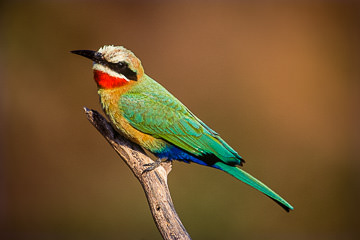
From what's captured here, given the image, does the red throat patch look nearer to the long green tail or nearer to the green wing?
the green wing


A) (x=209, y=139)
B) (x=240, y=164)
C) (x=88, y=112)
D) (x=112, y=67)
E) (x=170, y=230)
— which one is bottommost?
(x=170, y=230)

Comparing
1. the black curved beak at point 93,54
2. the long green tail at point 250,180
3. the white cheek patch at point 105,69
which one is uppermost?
the black curved beak at point 93,54

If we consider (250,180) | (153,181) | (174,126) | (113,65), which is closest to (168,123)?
(174,126)

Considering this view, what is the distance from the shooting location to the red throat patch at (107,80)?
7.89ft

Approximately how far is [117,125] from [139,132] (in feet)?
0.43

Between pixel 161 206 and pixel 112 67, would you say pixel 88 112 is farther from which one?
pixel 161 206

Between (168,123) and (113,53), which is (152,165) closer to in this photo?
(168,123)

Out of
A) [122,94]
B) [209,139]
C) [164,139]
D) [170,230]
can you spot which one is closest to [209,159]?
[209,139]

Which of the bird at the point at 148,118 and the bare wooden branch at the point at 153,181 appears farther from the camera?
the bird at the point at 148,118

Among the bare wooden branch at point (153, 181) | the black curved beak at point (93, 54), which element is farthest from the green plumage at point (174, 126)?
the black curved beak at point (93, 54)

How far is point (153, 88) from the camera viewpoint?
8.30 ft

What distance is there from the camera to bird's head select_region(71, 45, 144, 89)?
2354mm

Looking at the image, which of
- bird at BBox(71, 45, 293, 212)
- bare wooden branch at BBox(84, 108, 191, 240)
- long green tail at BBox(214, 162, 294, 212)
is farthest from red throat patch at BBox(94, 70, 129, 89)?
long green tail at BBox(214, 162, 294, 212)

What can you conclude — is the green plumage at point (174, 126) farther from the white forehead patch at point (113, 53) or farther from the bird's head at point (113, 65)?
the white forehead patch at point (113, 53)
